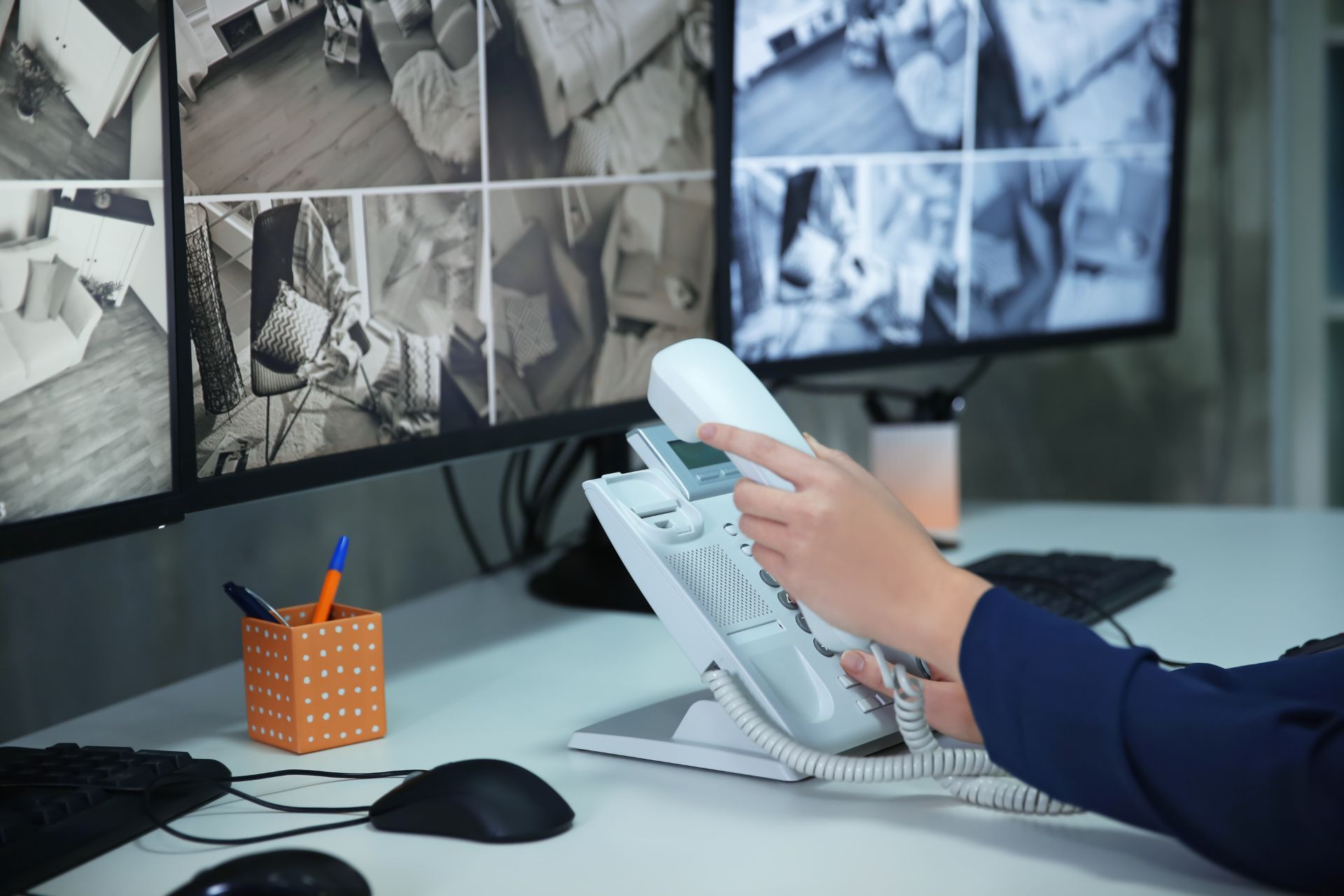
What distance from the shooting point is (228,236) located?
812mm

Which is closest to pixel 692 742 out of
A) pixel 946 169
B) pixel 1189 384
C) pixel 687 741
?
pixel 687 741

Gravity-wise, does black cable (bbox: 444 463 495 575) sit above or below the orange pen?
below

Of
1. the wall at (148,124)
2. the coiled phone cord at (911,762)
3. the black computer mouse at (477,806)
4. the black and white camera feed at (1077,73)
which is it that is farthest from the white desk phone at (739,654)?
the black and white camera feed at (1077,73)

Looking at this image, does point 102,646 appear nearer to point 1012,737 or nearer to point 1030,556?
point 1012,737

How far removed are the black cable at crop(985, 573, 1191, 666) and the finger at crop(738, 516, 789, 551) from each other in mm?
412

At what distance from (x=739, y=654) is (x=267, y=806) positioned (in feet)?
0.91

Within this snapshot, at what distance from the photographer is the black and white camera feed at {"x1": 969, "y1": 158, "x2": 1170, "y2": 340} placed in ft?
5.07

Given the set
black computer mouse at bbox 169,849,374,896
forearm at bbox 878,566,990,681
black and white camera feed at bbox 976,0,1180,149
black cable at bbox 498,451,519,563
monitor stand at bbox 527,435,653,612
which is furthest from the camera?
black and white camera feed at bbox 976,0,1180,149

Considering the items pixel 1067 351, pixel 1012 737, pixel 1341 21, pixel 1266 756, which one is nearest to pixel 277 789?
pixel 1012 737

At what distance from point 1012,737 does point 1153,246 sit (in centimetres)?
136

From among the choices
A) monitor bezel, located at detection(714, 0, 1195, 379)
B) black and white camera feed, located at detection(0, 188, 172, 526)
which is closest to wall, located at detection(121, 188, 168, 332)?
black and white camera feed, located at detection(0, 188, 172, 526)

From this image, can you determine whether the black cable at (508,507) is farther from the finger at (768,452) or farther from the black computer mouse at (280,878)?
the black computer mouse at (280,878)

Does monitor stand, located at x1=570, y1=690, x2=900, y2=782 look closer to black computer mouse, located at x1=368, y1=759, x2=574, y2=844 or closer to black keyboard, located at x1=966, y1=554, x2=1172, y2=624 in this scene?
black computer mouse, located at x1=368, y1=759, x2=574, y2=844

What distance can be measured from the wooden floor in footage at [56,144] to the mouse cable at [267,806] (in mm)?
341
